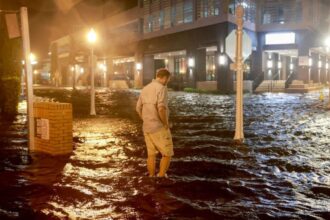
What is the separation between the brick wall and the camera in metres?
9.31

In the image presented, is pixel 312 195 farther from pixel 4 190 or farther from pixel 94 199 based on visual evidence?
pixel 4 190

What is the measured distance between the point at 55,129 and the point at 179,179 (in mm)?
3500

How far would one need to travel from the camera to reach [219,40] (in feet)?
130

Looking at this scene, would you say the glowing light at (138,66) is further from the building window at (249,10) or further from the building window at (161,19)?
the building window at (249,10)

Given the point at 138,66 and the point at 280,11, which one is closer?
the point at 280,11

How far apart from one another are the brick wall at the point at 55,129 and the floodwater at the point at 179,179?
0.37 m

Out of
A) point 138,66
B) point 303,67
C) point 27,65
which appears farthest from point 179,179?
point 138,66

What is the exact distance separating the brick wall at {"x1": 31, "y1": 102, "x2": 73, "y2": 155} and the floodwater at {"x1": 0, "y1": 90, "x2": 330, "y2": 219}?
0.37 metres

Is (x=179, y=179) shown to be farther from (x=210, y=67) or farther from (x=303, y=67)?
(x=303, y=67)

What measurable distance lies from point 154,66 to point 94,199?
4781 centimetres

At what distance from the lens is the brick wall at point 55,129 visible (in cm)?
931

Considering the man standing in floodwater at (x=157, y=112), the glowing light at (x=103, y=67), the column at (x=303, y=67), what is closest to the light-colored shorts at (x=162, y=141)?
the man standing in floodwater at (x=157, y=112)

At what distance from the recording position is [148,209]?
5664 millimetres

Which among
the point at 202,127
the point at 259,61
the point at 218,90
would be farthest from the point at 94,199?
the point at 259,61
